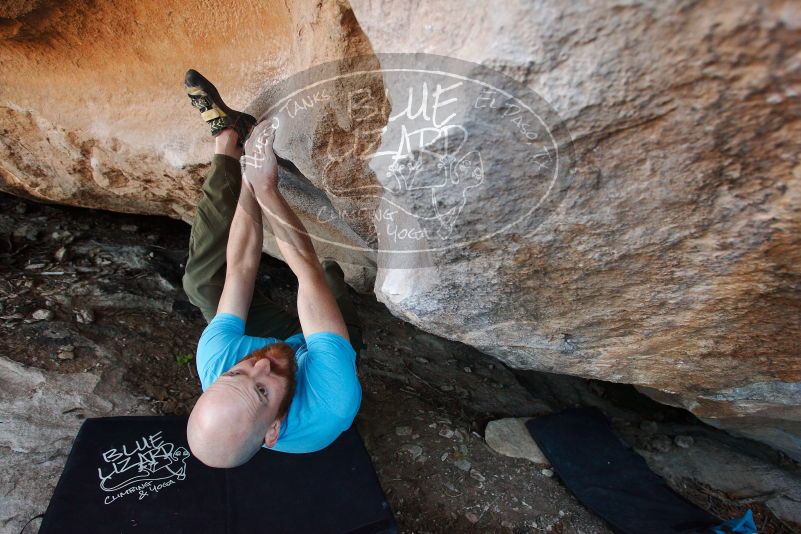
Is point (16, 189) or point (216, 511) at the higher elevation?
point (16, 189)

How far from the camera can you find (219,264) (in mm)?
1835

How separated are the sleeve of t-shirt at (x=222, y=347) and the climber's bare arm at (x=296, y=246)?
0.19 m

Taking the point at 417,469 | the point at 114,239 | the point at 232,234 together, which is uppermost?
the point at 232,234

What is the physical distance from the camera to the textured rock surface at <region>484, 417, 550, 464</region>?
227cm

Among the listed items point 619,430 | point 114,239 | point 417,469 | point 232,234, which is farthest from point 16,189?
point 619,430

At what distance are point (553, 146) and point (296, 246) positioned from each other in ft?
2.80

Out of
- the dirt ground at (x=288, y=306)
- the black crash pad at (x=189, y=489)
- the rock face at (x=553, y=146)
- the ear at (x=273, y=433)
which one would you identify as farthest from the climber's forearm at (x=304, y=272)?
the dirt ground at (x=288, y=306)

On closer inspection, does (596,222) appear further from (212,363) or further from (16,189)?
(16,189)

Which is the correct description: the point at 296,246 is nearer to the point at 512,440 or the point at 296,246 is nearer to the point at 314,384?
the point at 314,384

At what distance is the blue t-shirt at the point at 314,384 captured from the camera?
1392 mm

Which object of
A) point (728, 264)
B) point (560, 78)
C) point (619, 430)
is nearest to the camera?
point (560, 78)

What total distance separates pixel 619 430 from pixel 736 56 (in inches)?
92.0

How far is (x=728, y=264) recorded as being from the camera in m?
1.02

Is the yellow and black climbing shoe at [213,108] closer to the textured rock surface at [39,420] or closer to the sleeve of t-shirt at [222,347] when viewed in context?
the sleeve of t-shirt at [222,347]
